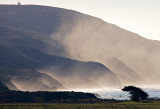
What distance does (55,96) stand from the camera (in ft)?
551

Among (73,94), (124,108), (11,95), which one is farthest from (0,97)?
(124,108)

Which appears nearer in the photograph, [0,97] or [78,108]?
[78,108]

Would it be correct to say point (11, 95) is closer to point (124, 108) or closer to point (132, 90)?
point (132, 90)

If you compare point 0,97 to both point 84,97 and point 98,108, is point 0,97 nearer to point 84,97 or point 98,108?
point 84,97

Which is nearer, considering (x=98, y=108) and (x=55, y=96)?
(x=98, y=108)

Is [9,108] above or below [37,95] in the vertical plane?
below

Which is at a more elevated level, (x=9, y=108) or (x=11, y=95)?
(x=11, y=95)

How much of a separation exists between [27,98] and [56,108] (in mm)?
43618

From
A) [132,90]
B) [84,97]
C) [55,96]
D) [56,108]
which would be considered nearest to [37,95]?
[55,96]

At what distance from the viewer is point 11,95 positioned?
166m

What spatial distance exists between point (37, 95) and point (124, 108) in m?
54.6

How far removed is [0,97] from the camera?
162 m

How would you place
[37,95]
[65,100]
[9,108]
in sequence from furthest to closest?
[37,95]
[65,100]
[9,108]

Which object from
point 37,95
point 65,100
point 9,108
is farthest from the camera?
point 37,95
